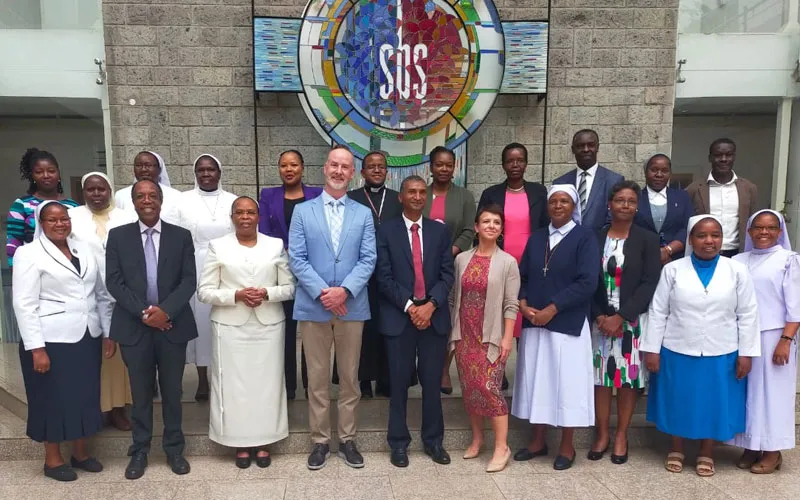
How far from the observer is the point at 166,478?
10.9ft

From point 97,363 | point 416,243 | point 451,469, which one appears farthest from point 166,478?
point 416,243

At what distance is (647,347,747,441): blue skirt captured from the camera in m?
3.25

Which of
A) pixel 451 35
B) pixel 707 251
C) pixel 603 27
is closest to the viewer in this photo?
pixel 707 251

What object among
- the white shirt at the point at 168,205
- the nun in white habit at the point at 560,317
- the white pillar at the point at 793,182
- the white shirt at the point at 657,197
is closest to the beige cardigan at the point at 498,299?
the nun in white habit at the point at 560,317

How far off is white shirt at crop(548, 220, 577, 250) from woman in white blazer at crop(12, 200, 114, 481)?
9.33ft

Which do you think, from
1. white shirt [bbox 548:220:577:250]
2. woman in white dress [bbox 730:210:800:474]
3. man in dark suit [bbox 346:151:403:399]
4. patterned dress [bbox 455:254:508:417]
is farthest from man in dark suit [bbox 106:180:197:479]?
woman in white dress [bbox 730:210:800:474]

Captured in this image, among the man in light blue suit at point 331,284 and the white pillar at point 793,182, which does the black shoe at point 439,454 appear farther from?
the white pillar at point 793,182

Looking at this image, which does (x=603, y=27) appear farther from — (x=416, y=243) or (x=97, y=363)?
(x=97, y=363)

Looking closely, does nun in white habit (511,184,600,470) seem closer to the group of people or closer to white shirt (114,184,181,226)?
the group of people

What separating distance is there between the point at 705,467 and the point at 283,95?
4.97 m

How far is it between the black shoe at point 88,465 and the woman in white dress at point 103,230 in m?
0.31

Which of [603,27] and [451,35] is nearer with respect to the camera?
[451,35]

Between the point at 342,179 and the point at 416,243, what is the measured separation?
63cm

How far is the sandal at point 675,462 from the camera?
135 inches
